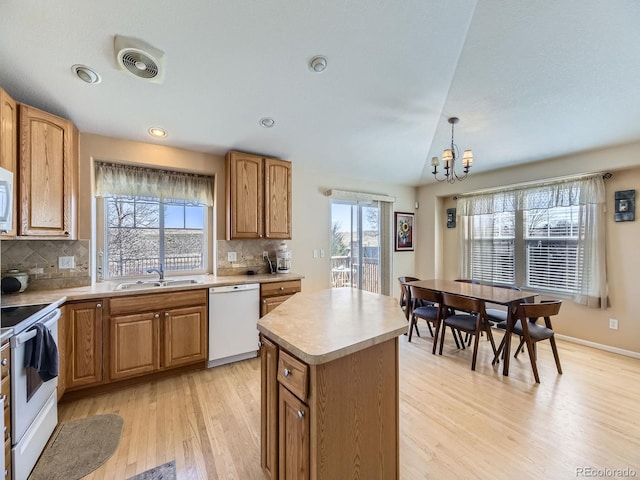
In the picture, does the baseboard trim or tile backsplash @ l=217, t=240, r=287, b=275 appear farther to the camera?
tile backsplash @ l=217, t=240, r=287, b=275

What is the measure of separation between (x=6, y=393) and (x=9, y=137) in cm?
176

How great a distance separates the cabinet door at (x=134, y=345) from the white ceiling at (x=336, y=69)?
1897 millimetres

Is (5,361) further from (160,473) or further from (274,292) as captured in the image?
(274,292)

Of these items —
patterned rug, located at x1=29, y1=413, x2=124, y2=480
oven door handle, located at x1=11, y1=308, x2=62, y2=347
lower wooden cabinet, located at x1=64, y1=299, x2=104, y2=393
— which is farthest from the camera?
lower wooden cabinet, located at x1=64, y1=299, x2=104, y2=393

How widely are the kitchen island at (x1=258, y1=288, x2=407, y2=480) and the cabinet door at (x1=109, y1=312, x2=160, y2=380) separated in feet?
5.44

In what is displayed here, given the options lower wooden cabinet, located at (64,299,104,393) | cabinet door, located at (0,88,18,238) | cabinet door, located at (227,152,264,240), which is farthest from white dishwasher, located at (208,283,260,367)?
cabinet door, located at (0,88,18,238)

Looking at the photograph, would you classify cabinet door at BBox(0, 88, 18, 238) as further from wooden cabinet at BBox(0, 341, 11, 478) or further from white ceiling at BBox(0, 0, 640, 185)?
wooden cabinet at BBox(0, 341, 11, 478)

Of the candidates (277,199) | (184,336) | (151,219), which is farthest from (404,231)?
(151,219)

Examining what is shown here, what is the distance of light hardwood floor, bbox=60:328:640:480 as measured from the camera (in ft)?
5.38

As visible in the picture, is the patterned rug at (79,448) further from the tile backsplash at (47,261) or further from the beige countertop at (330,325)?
the beige countertop at (330,325)

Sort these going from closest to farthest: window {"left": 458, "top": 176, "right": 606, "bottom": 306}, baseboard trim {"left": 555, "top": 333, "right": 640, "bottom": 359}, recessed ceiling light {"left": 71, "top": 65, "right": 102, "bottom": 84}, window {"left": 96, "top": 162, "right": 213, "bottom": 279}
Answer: recessed ceiling light {"left": 71, "top": 65, "right": 102, "bottom": 84} → window {"left": 96, "top": 162, "right": 213, "bottom": 279} → baseboard trim {"left": 555, "top": 333, "right": 640, "bottom": 359} → window {"left": 458, "top": 176, "right": 606, "bottom": 306}

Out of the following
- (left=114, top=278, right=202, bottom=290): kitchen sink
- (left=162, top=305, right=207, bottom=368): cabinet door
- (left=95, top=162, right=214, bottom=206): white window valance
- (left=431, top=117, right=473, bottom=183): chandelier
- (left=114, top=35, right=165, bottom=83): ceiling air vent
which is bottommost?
(left=162, top=305, right=207, bottom=368): cabinet door

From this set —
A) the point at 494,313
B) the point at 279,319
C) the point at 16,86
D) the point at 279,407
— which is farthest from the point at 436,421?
the point at 16,86

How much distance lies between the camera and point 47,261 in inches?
98.5
